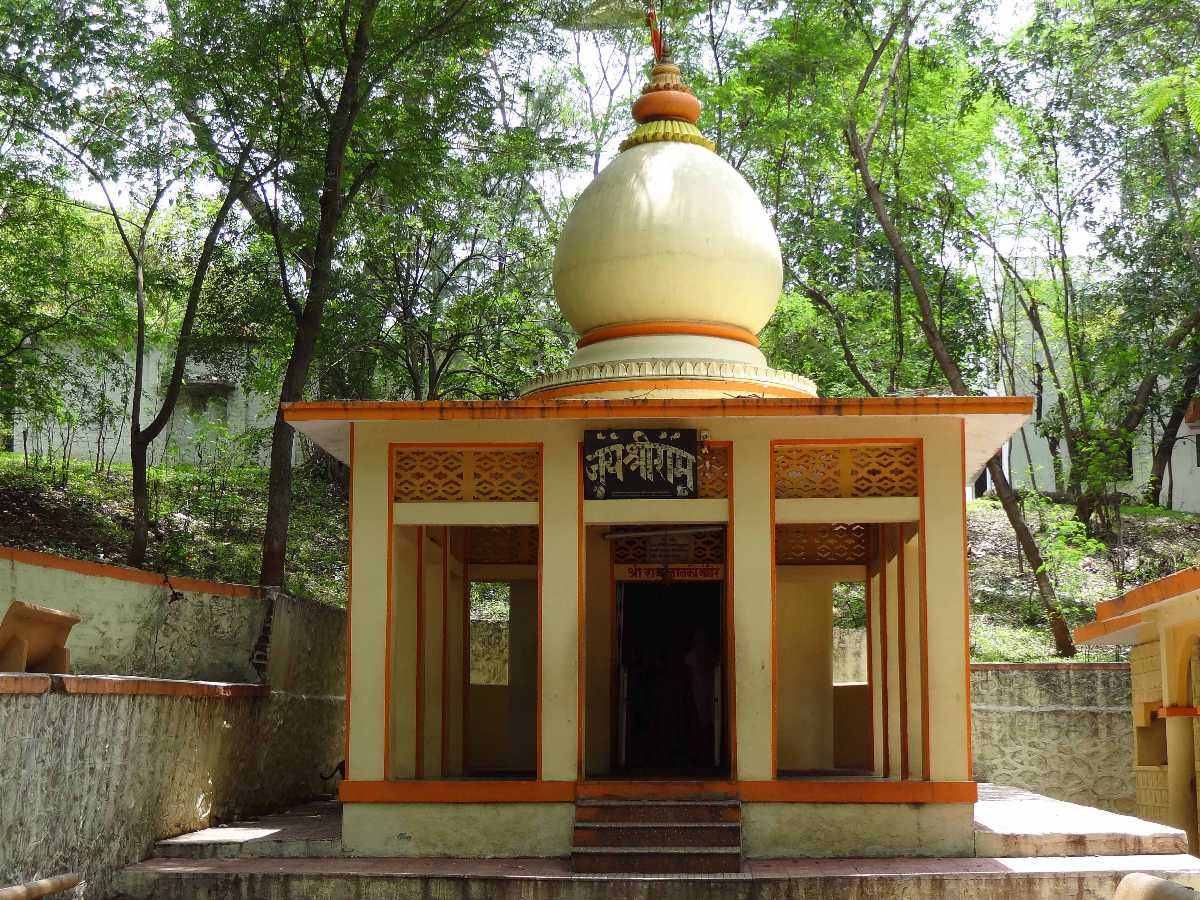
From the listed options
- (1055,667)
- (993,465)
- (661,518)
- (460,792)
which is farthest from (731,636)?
(993,465)

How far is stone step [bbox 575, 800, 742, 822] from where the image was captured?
10.1 metres

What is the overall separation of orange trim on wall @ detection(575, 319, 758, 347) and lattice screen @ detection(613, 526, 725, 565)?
2.26m

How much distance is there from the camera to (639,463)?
10.6m

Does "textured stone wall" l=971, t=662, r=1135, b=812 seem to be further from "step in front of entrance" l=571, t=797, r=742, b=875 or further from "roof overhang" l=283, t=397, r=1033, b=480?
"step in front of entrance" l=571, t=797, r=742, b=875

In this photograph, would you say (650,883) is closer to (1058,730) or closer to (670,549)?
(670,549)

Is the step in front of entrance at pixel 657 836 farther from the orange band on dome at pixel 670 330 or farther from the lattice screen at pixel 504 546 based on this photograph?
the lattice screen at pixel 504 546

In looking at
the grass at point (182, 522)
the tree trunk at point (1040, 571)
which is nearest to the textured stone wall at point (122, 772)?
the grass at point (182, 522)

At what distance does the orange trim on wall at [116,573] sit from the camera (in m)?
9.98

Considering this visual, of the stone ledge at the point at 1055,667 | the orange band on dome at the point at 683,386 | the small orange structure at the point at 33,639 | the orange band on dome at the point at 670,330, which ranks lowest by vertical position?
the stone ledge at the point at 1055,667

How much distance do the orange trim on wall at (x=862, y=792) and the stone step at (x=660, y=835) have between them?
37cm

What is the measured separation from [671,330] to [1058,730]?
8.79 m

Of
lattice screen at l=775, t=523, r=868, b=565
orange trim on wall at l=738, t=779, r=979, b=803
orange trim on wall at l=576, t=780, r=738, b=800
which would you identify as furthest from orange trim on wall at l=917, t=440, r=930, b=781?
lattice screen at l=775, t=523, r=868, b=565

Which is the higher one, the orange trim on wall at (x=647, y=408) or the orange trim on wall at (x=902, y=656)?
the orange trim on wall at (x=647, y=408)

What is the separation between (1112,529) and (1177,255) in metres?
5.53
